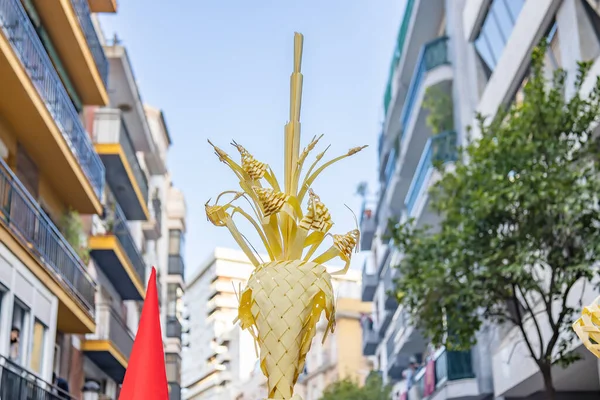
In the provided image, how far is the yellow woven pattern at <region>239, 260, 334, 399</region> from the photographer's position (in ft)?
16.9

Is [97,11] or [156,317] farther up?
[97,11]

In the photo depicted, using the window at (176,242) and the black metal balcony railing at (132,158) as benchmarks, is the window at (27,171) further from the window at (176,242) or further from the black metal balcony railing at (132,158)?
the window at (176,242)

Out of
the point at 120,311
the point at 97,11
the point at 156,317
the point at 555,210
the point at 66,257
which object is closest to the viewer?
the point at 156,317

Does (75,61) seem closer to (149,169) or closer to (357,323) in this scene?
(149,169)

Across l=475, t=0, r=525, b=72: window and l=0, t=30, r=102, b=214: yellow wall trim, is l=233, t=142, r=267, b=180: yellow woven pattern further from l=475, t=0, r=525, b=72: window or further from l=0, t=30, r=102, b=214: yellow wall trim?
l=475, t=0, r=525, b=72: window

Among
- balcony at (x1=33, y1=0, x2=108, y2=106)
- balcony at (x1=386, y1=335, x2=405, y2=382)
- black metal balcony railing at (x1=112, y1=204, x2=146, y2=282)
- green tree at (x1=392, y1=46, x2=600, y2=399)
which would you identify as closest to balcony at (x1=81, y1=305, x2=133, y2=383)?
black metal balcony railing at (x1=112, y1=204, x2=146, y2=282)

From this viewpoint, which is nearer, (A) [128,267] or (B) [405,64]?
(A) [128,267]

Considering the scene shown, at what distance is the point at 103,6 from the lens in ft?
91.5

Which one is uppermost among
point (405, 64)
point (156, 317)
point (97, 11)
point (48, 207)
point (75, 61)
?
point (405, 64)

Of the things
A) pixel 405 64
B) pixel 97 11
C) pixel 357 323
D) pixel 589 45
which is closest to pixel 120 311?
pixel 97 11

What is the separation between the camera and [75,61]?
2467cm

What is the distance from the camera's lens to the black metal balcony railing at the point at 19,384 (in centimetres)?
1712

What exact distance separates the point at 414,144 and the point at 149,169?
10.8 metres

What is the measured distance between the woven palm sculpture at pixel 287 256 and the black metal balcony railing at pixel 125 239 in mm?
25462
